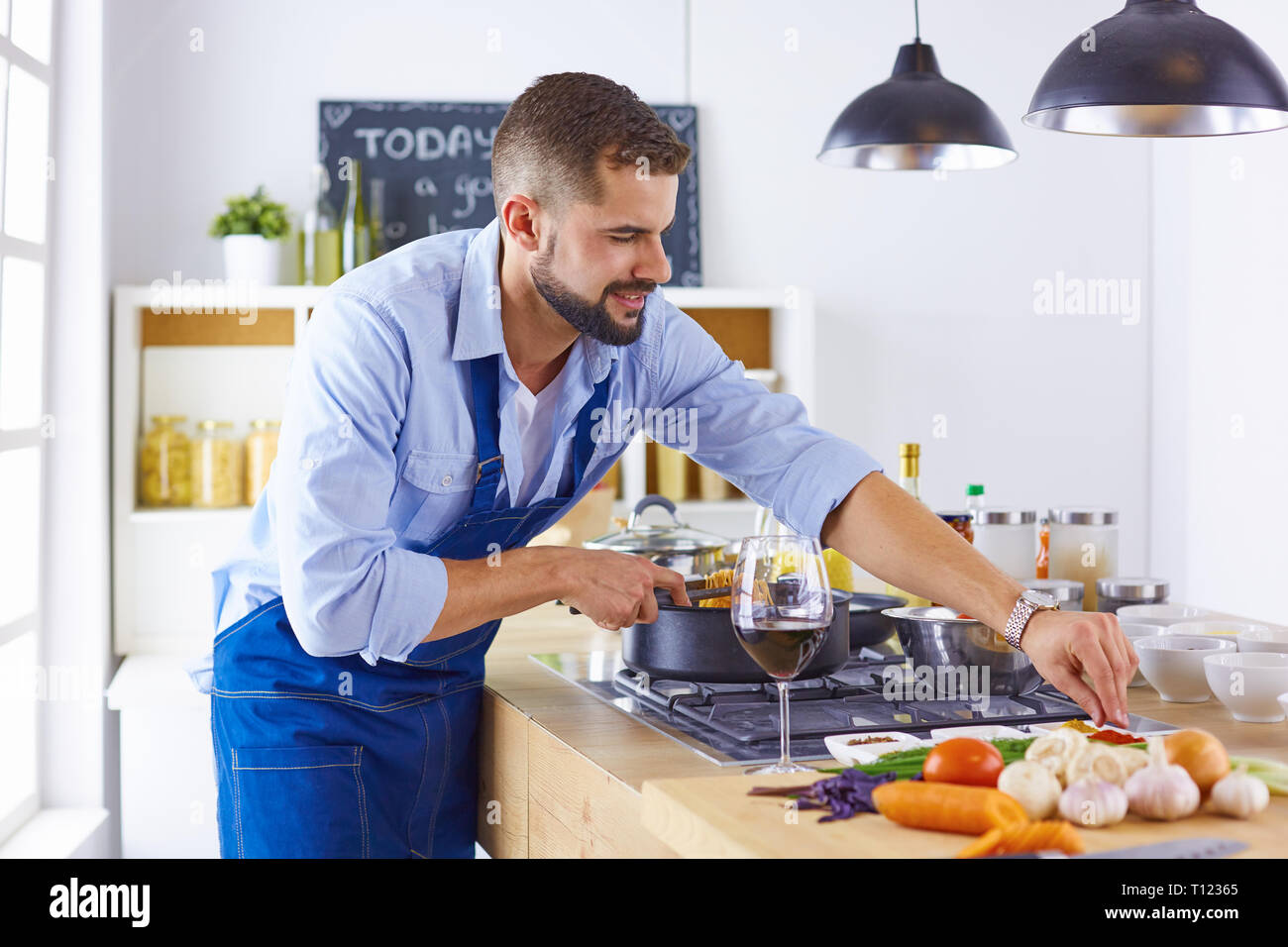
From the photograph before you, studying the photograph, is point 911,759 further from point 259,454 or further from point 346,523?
point 259,454

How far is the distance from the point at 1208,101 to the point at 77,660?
2.82 meters

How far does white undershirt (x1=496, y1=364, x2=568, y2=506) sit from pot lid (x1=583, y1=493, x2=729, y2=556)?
1.10ft

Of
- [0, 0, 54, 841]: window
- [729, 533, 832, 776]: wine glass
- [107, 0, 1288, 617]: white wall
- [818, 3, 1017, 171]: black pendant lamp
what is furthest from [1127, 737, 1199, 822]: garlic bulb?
[107, 0, 1288, 617]: white wall

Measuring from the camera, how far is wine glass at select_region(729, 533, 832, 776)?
119 centimetres

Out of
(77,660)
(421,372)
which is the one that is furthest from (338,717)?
(77,660)

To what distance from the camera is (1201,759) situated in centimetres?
95

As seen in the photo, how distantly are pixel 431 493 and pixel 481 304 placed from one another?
0.76ft

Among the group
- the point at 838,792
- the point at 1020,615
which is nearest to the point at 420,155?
the point at 1020,615

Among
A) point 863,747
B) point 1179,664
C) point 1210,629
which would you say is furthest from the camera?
point 1210,629

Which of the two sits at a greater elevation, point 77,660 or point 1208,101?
point 1208,101

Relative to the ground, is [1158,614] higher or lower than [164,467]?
lower

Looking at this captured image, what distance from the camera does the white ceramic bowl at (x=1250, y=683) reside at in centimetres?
138
